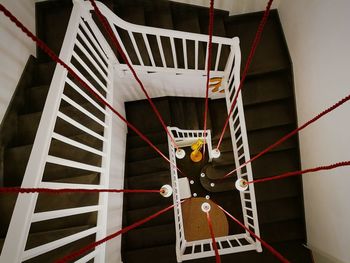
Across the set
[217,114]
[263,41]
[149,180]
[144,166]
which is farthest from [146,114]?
[263,41]

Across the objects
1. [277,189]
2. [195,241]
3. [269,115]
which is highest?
[269,115]

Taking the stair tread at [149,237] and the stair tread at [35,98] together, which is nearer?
the stair tread at [35,98]

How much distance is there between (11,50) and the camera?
2.66 m

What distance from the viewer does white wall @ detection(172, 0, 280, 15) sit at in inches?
136

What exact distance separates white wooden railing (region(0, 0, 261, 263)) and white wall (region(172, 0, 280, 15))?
2.57ft

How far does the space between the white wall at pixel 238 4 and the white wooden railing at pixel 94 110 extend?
785mm

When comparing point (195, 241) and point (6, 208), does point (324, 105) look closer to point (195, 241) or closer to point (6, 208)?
point (195, 241)

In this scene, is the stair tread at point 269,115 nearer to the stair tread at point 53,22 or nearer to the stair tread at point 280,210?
the stair tread at point 280,210

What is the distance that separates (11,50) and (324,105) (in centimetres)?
377

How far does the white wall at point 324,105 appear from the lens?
2.24 m

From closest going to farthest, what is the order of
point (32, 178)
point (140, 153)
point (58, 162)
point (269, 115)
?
point (32, 178)
point (58, 162)
point (269, 115)
point (140, 153)

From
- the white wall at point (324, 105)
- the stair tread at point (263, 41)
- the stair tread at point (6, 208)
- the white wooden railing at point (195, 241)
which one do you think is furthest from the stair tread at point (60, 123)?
the white wall at point (324, 105)

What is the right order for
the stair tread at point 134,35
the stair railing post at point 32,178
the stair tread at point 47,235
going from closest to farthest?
the stair railing post at point 32,178
the stair tread at point 47,235
the stair tread at point 134,35

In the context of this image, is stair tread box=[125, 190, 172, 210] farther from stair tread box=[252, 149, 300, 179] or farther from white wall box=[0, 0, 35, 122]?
white wall box=[0, 0, 35, 122]
